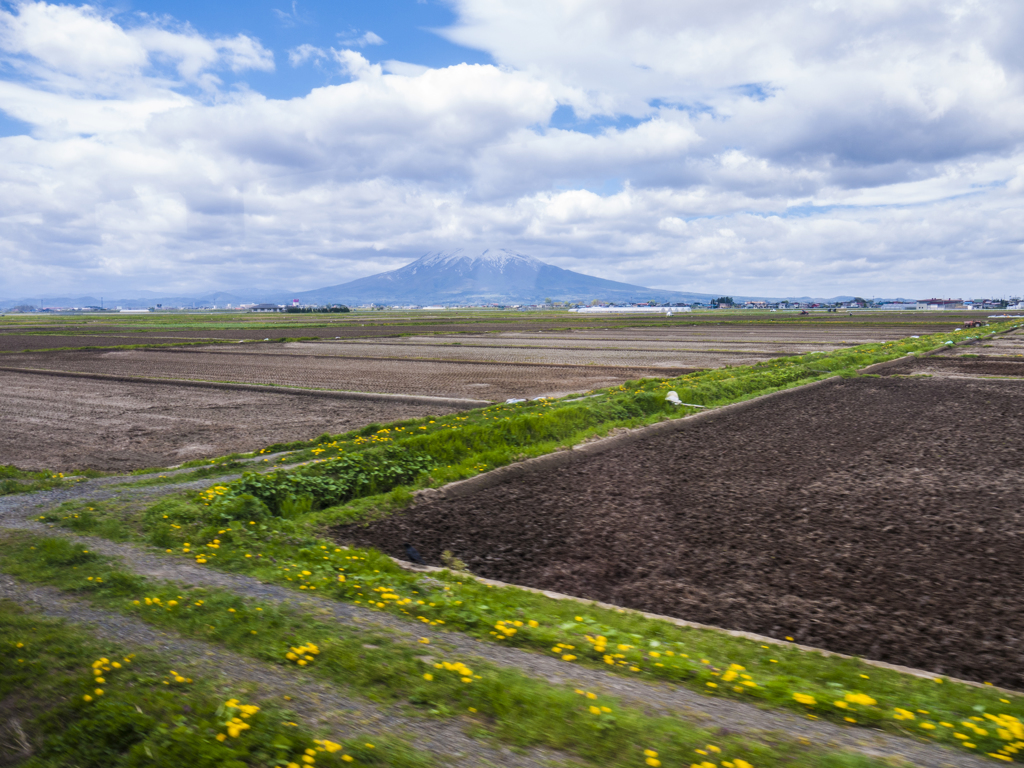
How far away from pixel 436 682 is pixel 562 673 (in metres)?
0.99

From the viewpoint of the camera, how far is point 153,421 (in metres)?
19.8

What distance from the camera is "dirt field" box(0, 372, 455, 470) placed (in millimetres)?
15352

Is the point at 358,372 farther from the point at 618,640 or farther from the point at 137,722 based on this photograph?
the point at 137,722

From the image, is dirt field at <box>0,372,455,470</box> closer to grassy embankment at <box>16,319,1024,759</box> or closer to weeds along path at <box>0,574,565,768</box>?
grassy embankment at <box>16,319,1024,759</box>

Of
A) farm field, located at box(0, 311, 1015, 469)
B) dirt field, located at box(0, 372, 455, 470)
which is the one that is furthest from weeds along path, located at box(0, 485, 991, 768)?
farm field, located at box(0, 311, 1015, 469)

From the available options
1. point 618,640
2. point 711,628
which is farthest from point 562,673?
point 711,628

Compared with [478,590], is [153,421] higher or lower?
higher

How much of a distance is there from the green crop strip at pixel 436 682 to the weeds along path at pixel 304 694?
0.41 feet

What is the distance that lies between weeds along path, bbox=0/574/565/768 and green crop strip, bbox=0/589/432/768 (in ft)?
0.43

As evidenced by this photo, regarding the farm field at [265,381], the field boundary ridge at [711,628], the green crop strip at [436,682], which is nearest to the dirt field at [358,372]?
the farm field at [265,381]

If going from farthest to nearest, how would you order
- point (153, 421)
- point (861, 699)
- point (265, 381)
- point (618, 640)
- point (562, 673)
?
point (265, 381) < point (153, 421) < point (618, 640) < point (562, 673) < point (861, 699)

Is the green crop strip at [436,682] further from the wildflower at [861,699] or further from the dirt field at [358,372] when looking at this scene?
the dirt field at [358,372]

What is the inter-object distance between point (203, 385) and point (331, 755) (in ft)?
90.5

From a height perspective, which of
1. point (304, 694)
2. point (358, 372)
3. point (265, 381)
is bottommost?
point (304, 694)
